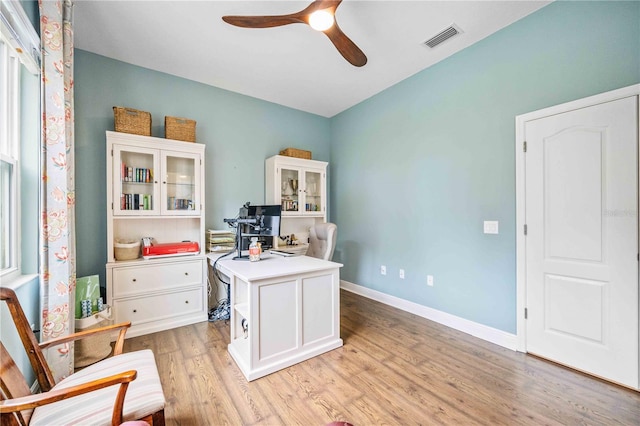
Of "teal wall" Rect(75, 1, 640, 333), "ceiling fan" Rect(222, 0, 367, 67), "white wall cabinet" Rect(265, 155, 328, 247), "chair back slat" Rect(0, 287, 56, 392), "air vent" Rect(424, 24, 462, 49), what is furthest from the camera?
"white wall cabinet" Rect(265, 155, 328, 247)

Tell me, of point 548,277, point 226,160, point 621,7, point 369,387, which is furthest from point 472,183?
point 226,160

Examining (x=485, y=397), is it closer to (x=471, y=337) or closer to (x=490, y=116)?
(x=471, y=337)

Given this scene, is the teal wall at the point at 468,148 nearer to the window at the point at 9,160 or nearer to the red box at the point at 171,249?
the red box at the point at 171,249

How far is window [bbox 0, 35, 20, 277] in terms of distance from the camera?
1.61 metres

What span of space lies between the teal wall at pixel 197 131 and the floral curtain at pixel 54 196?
3.51ft

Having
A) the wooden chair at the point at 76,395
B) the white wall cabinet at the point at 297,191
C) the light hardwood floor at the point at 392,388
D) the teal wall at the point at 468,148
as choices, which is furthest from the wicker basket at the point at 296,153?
the wooden chair at the point at 76,395

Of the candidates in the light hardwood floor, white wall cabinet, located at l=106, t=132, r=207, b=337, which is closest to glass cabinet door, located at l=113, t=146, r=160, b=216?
white wall cabinet, located at l=106, t=132, r=207, b=337

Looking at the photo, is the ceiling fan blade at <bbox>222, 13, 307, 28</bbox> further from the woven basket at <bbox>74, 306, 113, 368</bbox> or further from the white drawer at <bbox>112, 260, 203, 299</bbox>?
the woven basket at <bbox>74, 306, 113, 368</bbox>

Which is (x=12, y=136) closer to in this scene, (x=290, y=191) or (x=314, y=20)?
(x=314, y=20)

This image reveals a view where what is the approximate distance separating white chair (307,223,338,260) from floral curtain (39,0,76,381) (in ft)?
7.30

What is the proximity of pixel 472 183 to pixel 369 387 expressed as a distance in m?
2.09

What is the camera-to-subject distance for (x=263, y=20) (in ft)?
6.15

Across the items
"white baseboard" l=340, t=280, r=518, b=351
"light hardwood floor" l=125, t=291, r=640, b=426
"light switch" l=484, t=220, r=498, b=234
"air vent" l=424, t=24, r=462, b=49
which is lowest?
"light hardwood floor" l=125, t=291, r=640, b=426

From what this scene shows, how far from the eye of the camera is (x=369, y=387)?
6.03ft
